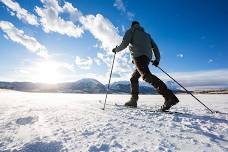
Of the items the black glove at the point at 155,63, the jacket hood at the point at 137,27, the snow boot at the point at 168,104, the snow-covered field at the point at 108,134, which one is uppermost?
the jacket hood at the point at 137,27

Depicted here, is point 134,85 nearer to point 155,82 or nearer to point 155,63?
point 155,63

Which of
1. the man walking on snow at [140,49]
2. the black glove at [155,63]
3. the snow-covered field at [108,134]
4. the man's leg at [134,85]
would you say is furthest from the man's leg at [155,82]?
the snow-covered field at [108,134]

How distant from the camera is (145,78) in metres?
7.01

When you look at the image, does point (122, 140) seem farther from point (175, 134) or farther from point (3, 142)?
point (3, 142)

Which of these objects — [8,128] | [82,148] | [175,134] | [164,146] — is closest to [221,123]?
[175,134]

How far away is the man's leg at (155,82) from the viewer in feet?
21.4

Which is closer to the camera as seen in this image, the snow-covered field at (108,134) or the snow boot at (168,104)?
the snow-covered field at (108,134)

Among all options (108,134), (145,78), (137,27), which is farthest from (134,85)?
(108,134)

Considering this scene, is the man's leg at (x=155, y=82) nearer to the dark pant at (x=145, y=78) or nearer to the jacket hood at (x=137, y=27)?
the dark pant at (x=145, y=78)

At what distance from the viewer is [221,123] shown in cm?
461

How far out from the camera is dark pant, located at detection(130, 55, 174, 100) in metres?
6.68

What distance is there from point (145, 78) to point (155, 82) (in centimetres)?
35

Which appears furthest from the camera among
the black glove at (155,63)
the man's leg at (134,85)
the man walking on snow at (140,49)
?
the man's leg at (134,85)

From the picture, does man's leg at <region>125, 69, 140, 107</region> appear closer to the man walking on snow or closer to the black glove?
the man walking on snow
